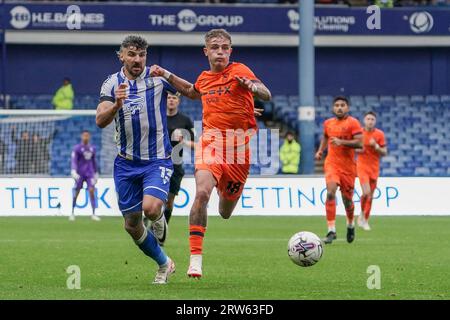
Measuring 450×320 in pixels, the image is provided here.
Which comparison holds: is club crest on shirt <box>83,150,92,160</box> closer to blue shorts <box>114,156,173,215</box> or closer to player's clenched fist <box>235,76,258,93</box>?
blue shorts <box>114,156,173,215</box>

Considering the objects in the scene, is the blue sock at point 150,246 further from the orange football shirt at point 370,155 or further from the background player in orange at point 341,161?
the orange football shirt at point 370,155

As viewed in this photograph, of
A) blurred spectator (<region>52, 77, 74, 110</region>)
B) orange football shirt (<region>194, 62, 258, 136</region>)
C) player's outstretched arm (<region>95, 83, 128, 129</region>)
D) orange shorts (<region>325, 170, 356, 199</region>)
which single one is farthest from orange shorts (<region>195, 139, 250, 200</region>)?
blurred spectator (<region>52, 77, 74, 110</region>)

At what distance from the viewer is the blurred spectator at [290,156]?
3127cm

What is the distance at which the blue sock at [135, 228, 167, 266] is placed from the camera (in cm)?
1151

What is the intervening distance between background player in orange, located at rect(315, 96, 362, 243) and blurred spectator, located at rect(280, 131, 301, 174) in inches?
494

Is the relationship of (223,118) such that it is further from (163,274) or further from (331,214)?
(331,214)

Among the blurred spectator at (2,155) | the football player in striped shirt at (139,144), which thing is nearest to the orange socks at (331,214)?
the football player in striped shirt at (139,144)

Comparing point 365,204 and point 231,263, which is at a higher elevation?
point 365,204

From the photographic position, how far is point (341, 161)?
1852cm

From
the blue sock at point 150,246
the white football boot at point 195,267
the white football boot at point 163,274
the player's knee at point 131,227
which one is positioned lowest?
the white football boot at point 163,274

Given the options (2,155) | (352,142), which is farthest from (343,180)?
(2,155)

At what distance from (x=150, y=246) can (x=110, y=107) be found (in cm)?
158

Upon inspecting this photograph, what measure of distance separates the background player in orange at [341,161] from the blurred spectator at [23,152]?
37.8 ft

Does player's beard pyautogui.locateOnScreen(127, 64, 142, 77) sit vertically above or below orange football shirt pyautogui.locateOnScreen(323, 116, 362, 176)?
above
